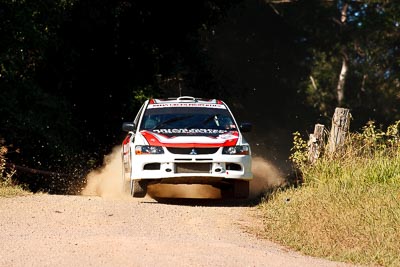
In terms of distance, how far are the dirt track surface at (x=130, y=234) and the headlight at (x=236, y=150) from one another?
811mm

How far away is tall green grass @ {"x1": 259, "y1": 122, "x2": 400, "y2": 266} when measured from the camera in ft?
40.7

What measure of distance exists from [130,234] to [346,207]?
294 cm

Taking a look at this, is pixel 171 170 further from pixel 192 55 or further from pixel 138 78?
pixel 192 55

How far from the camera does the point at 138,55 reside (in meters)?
30.5

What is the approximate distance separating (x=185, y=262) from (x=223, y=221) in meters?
4.01

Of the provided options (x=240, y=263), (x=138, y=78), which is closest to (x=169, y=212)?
(x=240, y=263)

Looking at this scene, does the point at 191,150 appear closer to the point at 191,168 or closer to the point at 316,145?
the point at 191,168

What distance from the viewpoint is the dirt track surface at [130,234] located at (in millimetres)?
10961

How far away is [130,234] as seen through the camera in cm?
1298

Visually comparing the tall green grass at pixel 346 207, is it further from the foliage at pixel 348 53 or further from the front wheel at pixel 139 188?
the foliage at pixel 348 53

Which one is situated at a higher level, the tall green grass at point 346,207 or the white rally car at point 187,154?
the white rally car at point 187,154

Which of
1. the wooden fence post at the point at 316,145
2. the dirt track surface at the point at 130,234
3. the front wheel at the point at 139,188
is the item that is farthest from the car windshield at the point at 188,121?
the wooden fence post at the point at 316,145

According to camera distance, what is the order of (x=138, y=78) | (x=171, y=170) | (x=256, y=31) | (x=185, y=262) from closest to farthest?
1. (x=185, y=262)
2. (x=171, y=170)
3. (x=138, y=78)
4. (x=256, y=31)

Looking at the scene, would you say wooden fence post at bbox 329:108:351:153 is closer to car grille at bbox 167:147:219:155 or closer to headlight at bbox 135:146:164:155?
car grille at bbox 167:147:219:155
